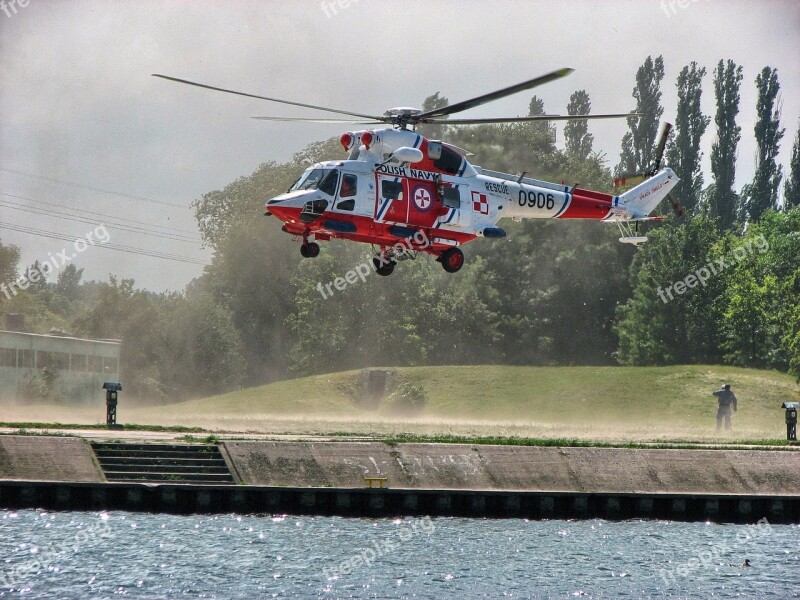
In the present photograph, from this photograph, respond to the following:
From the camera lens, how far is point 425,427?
49250 mm

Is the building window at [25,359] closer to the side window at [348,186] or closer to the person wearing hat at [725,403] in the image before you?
the side window at [348,186]

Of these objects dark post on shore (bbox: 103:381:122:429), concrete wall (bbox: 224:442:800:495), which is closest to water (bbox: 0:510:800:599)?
concrete wall (bbox: 224:442:800:495)

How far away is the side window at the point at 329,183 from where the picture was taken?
123 ft

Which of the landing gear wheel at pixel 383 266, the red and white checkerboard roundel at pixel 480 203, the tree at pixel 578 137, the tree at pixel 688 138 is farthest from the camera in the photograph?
the tree at pixel 578 137

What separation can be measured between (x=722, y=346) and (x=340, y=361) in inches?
1115

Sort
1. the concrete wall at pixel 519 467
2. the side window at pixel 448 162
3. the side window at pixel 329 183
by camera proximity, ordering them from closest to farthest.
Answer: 1. the concrete wall at pixel 519 467
2. the side window at pixel 329 183
3. the side window at pixel 448 162

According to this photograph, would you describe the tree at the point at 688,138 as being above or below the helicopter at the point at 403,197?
above

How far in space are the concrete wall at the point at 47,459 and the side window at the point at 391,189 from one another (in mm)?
12534

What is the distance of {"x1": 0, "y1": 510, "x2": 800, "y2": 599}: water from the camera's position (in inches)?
962

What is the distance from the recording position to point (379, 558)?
27453 millimetres

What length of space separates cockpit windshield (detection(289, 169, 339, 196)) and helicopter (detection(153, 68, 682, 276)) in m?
0.03

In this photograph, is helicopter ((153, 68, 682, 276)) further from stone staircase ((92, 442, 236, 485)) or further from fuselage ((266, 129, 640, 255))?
stone staircase ((92, 442, 236, 485))

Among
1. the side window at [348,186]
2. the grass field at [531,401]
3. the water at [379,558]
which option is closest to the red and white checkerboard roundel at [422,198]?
the side window at [348,186]

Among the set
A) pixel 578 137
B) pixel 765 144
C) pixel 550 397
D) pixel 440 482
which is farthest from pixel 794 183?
pixel 440 482
